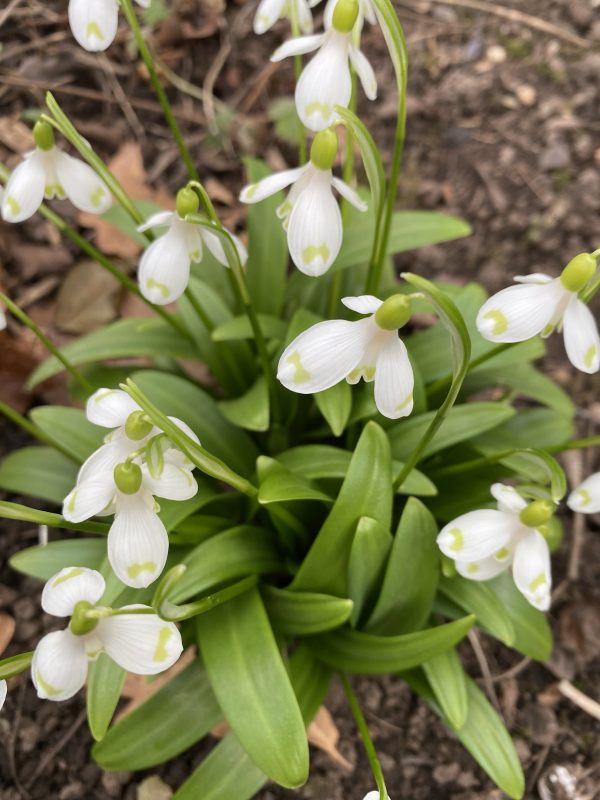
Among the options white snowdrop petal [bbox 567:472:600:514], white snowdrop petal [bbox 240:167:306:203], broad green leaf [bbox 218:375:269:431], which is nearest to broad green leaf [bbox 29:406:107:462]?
broad green leaf [bbox 218:375:269:431]

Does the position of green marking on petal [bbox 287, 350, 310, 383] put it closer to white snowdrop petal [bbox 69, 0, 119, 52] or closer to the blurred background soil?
white snowdrop petal [bbox 69, 0, 119, 52]

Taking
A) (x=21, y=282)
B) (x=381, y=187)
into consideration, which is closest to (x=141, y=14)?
(x=21, y=282)

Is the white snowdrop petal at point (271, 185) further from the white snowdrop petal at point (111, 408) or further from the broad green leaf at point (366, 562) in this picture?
the broad green leaf at point (366, 562)

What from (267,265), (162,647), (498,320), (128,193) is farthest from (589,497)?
(128,193)

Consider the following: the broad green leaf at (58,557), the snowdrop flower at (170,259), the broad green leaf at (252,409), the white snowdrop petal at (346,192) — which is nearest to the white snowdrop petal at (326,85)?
the white snowdrop petal at (346,192)

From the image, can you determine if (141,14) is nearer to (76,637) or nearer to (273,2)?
(273,2)

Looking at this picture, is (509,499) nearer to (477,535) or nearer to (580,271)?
(477,535)

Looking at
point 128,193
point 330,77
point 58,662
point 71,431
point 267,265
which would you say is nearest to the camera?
point 58,662
